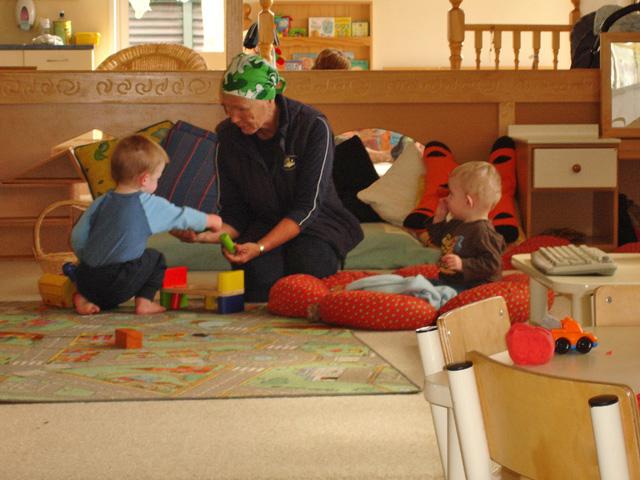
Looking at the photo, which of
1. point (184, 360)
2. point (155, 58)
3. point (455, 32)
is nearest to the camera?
point (184, 360)

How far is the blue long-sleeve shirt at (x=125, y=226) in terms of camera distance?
3.58 metres

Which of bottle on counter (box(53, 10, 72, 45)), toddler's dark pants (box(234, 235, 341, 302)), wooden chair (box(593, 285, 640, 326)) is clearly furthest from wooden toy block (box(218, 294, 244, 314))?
bottle on counter (box(53, 10, 72, 45))

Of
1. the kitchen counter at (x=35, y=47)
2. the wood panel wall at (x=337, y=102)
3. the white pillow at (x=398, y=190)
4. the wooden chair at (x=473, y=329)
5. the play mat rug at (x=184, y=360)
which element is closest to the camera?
the wooden chair at (x=473, y=329)

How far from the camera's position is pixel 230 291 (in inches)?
142

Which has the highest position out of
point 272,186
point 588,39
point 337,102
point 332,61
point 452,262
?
point 588,39

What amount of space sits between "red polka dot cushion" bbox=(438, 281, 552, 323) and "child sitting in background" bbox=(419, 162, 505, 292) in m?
0.12

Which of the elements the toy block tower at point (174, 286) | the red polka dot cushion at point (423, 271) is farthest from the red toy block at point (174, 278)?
the red polka dot cushion at point (423, 271)

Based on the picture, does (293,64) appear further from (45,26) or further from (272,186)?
(272,186)

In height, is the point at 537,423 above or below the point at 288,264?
above

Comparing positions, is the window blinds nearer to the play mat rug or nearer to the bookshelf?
the bookshelf

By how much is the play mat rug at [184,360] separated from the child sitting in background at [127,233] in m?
0.10

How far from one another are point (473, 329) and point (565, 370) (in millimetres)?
158

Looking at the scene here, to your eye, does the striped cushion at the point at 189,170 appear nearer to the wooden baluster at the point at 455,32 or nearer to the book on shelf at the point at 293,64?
the wooden baluster at the point at 455,32

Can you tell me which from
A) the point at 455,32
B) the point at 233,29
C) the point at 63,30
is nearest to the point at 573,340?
the point at 233,29
